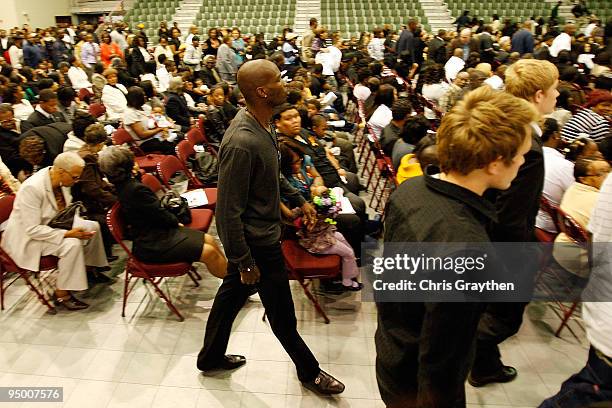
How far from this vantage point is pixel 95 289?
3.59m

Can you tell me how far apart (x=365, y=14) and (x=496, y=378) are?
554 inches

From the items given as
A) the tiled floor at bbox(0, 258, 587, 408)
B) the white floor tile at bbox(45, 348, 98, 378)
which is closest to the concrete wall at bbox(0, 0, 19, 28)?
the tiled floor at bbox(0, 258, 587, 408)

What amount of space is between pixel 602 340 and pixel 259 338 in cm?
198

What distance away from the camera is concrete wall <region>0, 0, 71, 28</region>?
15.2 meters

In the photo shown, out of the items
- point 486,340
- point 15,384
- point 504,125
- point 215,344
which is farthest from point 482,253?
point 15,384

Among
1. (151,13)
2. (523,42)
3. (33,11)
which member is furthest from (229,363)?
(33,11)

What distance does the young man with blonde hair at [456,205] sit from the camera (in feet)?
3.77

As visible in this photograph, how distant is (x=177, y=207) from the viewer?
336 centimetres

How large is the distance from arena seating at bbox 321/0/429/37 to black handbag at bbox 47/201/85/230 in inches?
483

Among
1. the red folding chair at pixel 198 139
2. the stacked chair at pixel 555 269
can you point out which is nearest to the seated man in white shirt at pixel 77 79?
the red folding chair at pixel 198 139

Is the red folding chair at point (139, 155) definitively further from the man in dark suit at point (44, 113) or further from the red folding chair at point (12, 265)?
the red folding chair at point (12, 265)

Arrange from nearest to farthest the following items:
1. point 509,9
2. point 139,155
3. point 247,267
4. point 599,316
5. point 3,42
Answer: point 599,316 → point 247,267 → point 139,155 → point 3,42 → point 509,9

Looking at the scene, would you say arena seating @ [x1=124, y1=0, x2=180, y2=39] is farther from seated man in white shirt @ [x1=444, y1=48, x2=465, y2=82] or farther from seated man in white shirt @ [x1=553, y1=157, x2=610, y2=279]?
seated man in white shirt @ [x1=553, y1=157, x2=610, y2=279]

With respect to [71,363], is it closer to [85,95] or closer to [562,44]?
[85,95]
